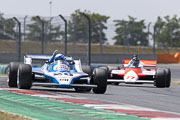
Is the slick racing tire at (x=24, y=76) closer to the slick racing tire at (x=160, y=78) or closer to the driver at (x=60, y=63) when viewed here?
the driver at (x=60, y=63)

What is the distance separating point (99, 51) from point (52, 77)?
25.4 metres

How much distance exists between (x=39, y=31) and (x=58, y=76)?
67.0 ft

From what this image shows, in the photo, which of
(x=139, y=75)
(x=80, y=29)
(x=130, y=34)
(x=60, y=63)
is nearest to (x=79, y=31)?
(x=80, y=29)

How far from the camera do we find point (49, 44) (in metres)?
35.9

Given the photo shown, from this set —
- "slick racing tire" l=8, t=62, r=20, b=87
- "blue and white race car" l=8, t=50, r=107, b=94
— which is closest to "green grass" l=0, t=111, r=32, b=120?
"blue and white race car" l=8, t=50, r=107, b=94

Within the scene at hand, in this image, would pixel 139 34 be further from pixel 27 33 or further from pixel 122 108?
pixel 122 108

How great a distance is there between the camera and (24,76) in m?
15.2

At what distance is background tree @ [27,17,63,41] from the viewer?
3366 centimetres

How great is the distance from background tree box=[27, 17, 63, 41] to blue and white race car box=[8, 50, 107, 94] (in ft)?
52.2

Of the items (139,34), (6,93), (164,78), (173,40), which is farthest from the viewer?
(173,40)

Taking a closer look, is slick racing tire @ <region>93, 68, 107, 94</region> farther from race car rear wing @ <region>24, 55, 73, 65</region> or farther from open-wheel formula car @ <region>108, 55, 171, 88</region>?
open-wheel formula car @ <region>108, 55, 171, 88</region>

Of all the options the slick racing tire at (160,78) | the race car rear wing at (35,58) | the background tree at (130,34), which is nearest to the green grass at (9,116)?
the race car rear wing at (35,58)

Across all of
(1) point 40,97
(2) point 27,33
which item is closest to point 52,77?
(1) point 40,97

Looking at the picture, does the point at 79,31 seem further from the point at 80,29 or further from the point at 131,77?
the point at 131,77
